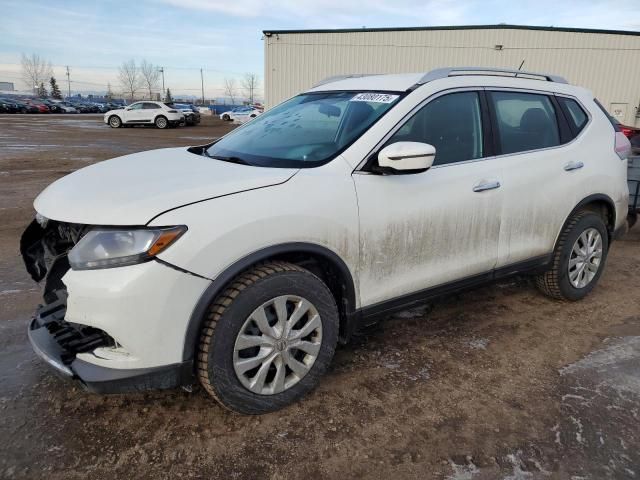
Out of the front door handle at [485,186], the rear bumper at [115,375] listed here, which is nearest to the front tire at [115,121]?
the front door handle at [485,186]

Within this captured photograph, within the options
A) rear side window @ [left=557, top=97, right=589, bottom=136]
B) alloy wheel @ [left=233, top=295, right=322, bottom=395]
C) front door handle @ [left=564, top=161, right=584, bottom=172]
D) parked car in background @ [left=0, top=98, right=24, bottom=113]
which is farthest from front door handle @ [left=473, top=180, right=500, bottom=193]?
parked car in background @ [left=0, top=98, right=24, bottom=113]

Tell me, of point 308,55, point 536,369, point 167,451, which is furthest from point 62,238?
point 308,55

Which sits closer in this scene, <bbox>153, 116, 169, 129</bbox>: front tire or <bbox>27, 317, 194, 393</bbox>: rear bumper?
<bbox>27, 317, 194, 393</bbox>: rear bumper

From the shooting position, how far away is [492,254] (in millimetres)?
3322

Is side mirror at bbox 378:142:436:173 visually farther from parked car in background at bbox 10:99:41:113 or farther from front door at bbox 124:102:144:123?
parked car in background at bbox 10:99:41:113

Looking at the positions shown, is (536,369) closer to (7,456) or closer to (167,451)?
(167,451)

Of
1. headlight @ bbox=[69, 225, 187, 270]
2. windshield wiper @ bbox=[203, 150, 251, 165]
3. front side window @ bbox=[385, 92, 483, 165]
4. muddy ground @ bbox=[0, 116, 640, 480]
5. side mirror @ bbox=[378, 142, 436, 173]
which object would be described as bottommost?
muddy ground @ bbox=[0, 116, 640, 480]

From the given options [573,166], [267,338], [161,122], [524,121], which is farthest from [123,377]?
[161,122]

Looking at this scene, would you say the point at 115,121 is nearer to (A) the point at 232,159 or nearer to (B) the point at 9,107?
(B) the point at 9,107

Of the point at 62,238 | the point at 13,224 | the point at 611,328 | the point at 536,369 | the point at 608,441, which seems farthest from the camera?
the point at 13,224

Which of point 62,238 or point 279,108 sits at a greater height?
point 279,108

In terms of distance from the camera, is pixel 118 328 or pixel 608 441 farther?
pixel 608 441

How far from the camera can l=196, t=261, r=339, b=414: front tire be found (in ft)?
7.43

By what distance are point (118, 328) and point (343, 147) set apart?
1.49 m
